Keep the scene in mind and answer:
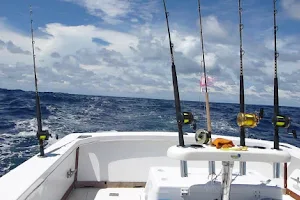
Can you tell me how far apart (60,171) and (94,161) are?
3.28 ft

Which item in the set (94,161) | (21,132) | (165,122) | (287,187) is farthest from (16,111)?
(287,187)

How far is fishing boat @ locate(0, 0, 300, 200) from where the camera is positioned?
2.56 m

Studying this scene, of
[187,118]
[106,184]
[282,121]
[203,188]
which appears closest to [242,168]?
[203,188]

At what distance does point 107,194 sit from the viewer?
13.8 ft

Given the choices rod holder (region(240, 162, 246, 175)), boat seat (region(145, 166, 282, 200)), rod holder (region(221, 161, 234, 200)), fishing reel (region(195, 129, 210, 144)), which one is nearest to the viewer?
rod holder (region(221, 161, 234, 200))

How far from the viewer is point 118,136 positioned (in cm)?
452

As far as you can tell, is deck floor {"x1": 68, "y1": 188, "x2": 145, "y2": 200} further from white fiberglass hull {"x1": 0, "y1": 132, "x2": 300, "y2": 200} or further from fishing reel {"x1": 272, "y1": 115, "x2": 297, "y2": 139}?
fishing reel {"x1": 272, "y1": 115, "x2": 297, "y2": 139}

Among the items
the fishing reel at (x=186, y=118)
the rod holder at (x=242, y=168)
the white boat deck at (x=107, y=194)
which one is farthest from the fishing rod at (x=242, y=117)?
the white boat deck at (x=107, y=194)

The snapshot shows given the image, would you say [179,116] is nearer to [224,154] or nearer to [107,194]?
[224,154]

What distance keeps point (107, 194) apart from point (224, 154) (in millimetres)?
2150

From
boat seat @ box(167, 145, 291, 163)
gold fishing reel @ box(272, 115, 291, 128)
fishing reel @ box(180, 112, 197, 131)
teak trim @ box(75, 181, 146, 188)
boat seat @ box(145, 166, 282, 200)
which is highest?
fishing reel @ box(180, 112, 197, 131)

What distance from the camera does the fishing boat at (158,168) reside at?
2561 millimetres

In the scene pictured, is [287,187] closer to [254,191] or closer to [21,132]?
[254,191]

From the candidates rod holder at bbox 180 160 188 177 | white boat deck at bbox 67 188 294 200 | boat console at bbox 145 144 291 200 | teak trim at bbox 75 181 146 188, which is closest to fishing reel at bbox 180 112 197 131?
boat console at bbox 145 144 291 200
